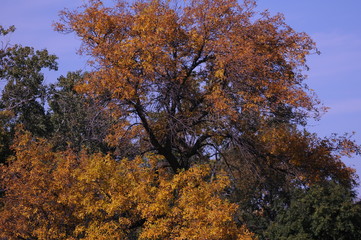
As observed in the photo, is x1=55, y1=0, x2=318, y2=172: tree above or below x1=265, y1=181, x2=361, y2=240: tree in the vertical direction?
above

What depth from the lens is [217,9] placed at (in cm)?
1958

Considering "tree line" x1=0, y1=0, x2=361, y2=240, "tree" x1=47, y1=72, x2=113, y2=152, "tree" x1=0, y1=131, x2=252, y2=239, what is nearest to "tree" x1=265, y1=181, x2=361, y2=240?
"tree line" x1=0, y1=0, x2=361, y2=240

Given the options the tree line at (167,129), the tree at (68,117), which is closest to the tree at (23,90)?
the tree at (68,117)

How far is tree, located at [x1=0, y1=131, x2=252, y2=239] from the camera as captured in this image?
628 inches

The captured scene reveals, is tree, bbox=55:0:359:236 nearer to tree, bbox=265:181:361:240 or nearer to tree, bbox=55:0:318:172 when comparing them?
A: tree, bbox=55:0:318:172

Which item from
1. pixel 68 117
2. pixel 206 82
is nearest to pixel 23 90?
pixel 68 117

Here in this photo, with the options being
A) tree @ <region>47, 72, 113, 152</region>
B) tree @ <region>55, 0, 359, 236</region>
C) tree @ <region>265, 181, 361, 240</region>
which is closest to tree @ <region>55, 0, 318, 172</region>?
tree @ <region>55, 0, 359, 236</region>

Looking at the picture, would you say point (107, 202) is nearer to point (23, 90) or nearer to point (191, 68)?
point (191, 68)

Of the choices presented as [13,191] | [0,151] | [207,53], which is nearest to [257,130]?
[207,53]

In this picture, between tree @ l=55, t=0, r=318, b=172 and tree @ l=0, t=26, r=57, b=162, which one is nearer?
tree @ l=55, t=0, r=318, b=172

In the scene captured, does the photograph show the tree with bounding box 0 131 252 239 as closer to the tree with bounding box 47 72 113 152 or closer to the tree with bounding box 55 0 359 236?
the tree with bounding box 55 0 359 236

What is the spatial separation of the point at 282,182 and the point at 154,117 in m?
7.11

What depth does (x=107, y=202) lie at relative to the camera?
1719 centimetres

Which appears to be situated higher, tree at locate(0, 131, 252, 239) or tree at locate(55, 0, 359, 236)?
tree at locate(55, 0, 359, 236)
